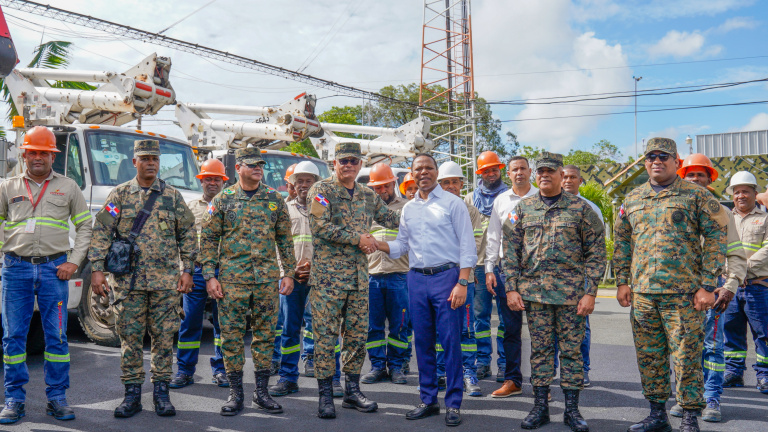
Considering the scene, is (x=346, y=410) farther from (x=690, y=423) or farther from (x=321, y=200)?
(x=690, y=423)

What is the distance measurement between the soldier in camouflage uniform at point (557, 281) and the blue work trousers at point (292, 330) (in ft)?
5.83

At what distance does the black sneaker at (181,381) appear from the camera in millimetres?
5801

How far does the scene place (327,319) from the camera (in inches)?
197

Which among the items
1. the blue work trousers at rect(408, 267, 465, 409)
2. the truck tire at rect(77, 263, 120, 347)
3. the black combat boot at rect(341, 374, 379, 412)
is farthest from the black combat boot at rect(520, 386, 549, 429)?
the truck tire at rect(77, 263, 120, 347)

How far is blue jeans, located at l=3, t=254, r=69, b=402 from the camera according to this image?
4789 mm

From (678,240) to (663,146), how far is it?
0.70 metres

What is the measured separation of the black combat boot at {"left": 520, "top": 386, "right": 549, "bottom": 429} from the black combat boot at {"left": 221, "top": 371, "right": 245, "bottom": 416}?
7.40ft

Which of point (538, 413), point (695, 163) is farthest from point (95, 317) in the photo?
point (695, 163)

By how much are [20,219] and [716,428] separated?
561cm

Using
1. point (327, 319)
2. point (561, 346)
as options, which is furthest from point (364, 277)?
point (561, 346)

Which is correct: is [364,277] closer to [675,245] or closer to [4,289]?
[675,245]

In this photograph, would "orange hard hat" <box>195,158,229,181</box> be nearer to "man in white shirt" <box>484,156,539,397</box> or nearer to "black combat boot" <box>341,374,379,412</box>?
"black combat boot" <box>341,374,379,412</box>

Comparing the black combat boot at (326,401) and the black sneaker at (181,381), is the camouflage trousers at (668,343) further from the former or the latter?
the black sneaker at (181,381)

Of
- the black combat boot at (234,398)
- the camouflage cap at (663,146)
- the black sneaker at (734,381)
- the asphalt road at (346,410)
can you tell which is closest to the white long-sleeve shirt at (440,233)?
the asphalt road at (346,410)
